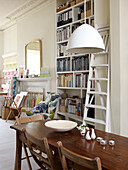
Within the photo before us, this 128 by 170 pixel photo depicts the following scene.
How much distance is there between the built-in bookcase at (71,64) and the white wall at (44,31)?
1.36ft

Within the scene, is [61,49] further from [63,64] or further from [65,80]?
[65,80]

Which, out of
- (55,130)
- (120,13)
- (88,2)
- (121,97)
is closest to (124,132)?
(121,97)

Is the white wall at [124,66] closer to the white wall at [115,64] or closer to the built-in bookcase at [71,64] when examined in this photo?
the white wall at [115,64]

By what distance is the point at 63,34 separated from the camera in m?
4.66

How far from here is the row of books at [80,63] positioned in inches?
161

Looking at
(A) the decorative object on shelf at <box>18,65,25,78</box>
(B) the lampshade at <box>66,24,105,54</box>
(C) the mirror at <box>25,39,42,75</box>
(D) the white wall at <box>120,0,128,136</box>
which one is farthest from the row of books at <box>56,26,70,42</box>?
(B) the lampshade at <box>66,24,105,54</box>

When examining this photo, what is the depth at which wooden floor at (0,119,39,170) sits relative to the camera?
2.96m

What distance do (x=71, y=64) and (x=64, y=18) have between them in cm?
116

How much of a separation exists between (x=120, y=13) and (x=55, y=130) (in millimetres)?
1994

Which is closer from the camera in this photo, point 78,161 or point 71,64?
point 78,161

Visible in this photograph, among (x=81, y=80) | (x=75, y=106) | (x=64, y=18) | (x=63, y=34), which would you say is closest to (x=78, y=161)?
(x=81, y=80)

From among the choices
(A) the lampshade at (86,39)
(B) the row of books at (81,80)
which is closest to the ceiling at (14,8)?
(B) the row of books at (81,80)

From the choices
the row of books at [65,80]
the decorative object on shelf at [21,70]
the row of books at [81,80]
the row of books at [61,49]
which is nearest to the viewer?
the row of books at [81,80]

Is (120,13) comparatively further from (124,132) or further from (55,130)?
(55,130)
